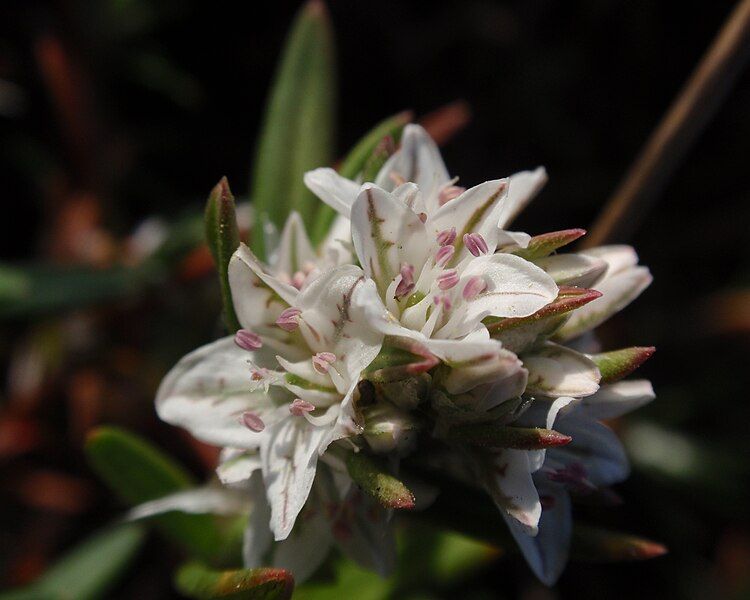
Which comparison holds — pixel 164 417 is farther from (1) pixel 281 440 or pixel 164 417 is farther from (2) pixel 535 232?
(2) pixel 535 232

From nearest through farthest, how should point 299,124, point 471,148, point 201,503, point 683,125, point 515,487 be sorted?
1. point 515,487
2. point 201,503
3. point 683,125
4. point 299,124
5. point 471,148

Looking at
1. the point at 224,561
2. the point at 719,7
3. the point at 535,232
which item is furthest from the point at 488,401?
the point at 719,7

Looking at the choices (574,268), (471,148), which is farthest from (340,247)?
(471,148)

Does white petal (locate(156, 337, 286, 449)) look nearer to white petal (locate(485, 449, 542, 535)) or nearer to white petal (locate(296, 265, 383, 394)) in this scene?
white petal (locate(296, 265, 383, 394))

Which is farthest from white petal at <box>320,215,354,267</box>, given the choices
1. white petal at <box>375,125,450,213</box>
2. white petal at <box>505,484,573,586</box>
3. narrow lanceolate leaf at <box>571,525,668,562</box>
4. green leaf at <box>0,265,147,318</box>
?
green leaf at <box>0,265,147,318</box>

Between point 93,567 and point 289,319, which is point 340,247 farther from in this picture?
point 93,567

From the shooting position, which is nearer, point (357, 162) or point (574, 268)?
point (574, 268)

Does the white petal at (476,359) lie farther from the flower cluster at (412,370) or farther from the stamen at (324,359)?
the stamen at (324,359)

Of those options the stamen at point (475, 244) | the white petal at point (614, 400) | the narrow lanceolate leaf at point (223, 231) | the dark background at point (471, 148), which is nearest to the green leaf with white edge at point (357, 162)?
the narrow lanceolate leaf at point (223, 231)
